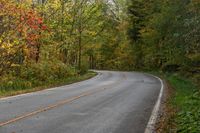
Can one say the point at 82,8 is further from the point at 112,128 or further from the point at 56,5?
the point at 112,128

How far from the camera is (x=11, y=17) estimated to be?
A: 1039 inches

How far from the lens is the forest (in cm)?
2502

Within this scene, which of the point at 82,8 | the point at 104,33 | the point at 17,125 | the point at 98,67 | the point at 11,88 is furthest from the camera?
the point at 98,67

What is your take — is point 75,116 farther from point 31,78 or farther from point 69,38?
point 69,38

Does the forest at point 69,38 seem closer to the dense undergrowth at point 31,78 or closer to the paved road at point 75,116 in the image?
the dense undergrowth at point 31,78

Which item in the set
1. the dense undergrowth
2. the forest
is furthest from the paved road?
the dense undergrowth

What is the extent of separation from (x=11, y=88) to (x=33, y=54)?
320 inches

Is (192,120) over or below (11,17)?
below

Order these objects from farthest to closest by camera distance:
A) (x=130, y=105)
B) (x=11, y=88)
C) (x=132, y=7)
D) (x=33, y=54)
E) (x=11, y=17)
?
(x=132, y=7), (x=33, y=54), (x=11, y=17), (x=11, y=88), (x=130, y=105)

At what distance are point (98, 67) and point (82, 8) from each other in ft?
154

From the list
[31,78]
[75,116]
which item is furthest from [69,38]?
[75,116]

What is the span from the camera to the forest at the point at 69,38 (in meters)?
25.0

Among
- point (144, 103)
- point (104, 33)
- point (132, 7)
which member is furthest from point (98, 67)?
point (144, 103)

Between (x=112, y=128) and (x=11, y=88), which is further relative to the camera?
(x=11, y=88)
